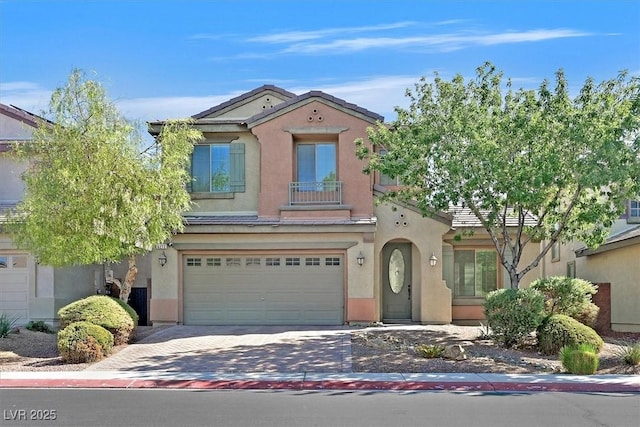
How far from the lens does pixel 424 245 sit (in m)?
21.4

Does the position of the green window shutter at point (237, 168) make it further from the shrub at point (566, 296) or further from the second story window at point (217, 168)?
the shrub at point (566, 296)

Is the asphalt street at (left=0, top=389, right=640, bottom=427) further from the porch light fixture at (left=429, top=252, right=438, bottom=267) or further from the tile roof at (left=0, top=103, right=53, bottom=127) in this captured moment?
the tile roof at (left=0, top=103, right=53, bottom=127)

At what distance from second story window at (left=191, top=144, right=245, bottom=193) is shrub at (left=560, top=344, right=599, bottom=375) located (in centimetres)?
1164

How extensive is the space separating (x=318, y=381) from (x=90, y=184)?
7.93 m

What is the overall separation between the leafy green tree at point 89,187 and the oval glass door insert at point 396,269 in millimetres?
7420

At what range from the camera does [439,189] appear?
693 inches

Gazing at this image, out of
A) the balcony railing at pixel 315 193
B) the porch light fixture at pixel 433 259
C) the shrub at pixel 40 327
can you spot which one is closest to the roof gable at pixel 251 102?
the balcony railing at pixel 315 193

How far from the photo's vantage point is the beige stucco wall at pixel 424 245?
21.4 m

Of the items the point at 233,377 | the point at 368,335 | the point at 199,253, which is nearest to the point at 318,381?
the point at 233,377

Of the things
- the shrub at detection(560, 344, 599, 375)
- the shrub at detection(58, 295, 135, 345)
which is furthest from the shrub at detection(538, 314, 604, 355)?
the shrub at detection(58, 295, 135, 345)

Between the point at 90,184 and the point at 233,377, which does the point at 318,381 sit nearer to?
the point at 233,377

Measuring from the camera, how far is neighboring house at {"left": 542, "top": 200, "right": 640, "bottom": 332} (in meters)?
20.9

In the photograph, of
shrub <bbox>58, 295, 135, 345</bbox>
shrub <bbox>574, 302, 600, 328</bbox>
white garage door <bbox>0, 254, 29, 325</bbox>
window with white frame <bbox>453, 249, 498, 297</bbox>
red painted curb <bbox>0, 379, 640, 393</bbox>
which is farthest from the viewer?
window with white frame <bbox>453, 249, 498, 297</bbox>

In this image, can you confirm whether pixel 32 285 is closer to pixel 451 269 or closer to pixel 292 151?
pixel 292 151
